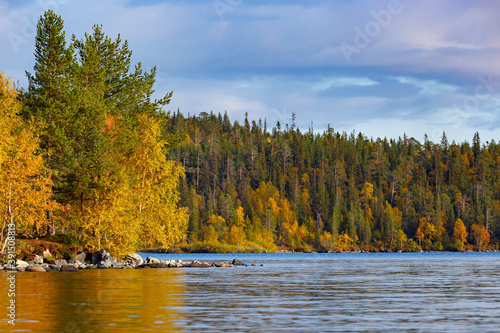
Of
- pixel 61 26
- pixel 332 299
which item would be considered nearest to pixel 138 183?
pixel 61 26

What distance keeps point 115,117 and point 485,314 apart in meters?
50.7

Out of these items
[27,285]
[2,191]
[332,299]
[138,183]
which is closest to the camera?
[332,299]

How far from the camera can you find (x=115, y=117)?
6600cm

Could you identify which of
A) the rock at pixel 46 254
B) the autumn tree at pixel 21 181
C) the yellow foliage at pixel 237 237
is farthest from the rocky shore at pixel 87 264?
the yellow foliage at pixel 237 237

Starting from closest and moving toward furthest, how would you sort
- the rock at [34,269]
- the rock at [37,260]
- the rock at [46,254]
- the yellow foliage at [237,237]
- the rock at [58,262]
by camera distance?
the rock at [34,269] < the rock at [37,260] < the rock at [58,262] < the rock at [46,254] < the yellow foliage at [237,237]

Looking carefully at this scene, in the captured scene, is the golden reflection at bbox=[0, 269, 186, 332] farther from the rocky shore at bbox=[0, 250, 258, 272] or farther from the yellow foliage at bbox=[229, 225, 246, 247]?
the yellow foliage at bbox=[229, 225, 246, 247]

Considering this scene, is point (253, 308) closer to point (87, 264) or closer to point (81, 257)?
point (87, 264)

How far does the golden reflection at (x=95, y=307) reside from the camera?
17672 millimetres

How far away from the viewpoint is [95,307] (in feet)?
73.8

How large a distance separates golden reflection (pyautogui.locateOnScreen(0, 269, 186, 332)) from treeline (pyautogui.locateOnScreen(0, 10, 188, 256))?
20.2 metres

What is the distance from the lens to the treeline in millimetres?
52969

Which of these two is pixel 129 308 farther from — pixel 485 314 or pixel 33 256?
pixel 33 256

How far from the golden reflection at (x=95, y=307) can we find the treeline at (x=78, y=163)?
20.2m

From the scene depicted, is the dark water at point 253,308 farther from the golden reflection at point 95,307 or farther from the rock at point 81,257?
the rock at point 81,257
